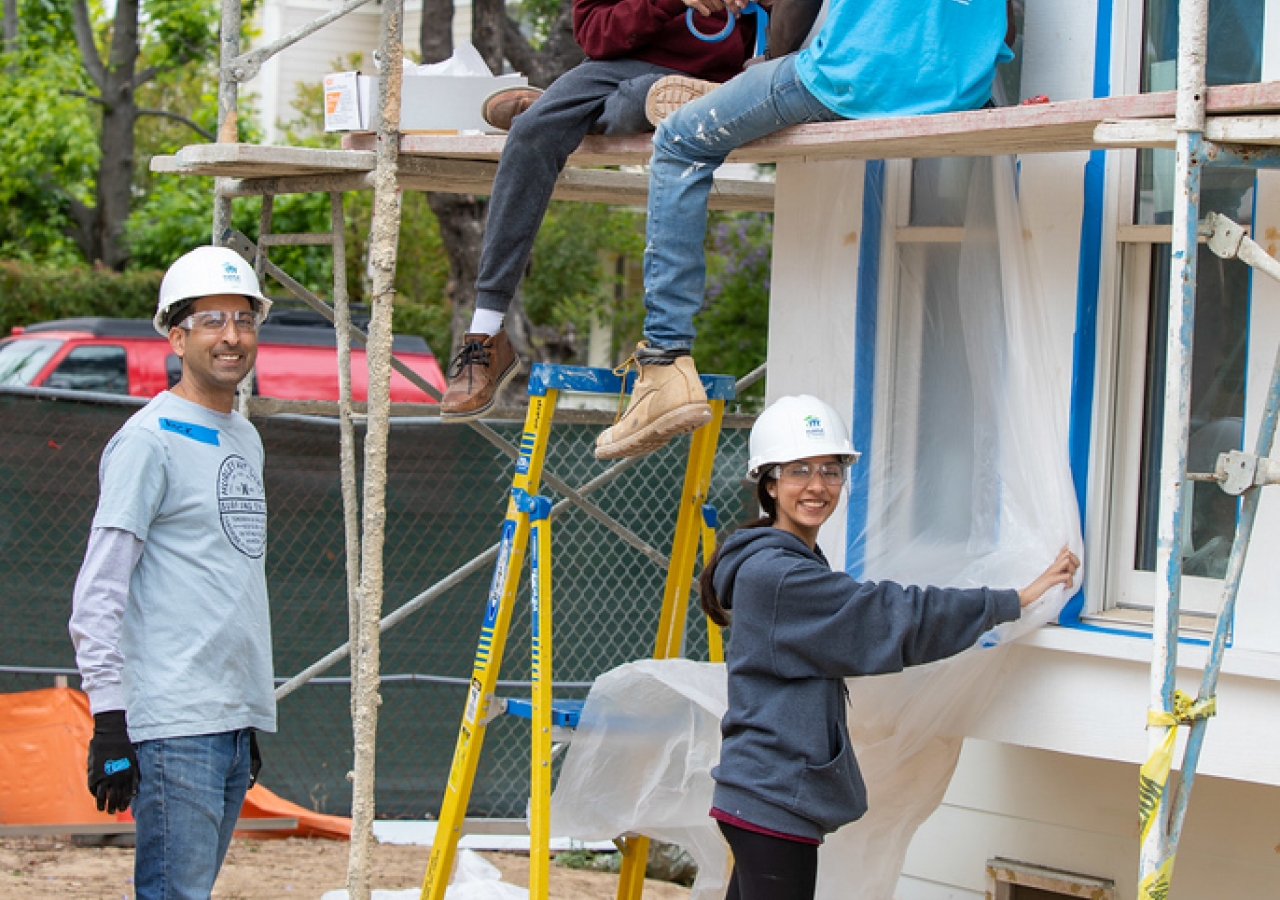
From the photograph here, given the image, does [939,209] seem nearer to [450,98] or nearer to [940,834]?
[450,98]

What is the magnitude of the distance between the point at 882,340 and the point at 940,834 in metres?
1.89

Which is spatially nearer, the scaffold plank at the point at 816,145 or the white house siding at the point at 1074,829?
the scaffold plank at the point at 816,145

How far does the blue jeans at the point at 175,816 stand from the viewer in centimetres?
351

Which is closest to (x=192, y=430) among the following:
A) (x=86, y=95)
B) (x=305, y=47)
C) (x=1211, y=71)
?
(x=1211, y=71)

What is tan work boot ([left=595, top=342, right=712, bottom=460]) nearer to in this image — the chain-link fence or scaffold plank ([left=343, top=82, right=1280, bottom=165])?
scaffold plank ([left=343, top=82, right=1280, bottom=165])

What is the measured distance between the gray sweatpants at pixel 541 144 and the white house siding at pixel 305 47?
2101 cm

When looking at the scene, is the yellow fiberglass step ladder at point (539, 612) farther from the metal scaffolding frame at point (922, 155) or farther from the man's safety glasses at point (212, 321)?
the man's safety glasses at point (212, 321)

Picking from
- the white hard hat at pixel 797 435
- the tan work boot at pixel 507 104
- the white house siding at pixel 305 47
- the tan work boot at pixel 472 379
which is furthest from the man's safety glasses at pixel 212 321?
the white house siding at pixel 305 47

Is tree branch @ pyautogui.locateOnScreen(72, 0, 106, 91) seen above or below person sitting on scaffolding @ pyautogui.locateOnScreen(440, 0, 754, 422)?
above

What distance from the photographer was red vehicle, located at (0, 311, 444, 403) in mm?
11906

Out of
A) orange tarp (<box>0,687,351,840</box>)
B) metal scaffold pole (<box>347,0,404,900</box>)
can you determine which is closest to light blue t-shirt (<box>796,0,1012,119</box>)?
metal scaffold pole (<box>347,0,404,900</box>)

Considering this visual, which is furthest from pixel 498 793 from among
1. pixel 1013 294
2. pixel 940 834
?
pixel 1013 294

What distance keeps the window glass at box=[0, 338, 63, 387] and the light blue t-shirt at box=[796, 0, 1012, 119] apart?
31.7ft

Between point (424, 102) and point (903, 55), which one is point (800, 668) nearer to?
point (903, 55)
